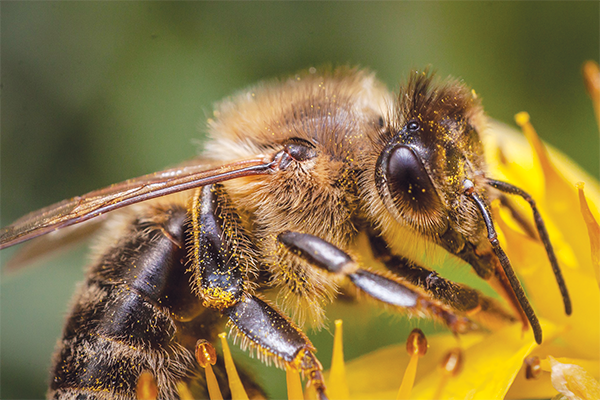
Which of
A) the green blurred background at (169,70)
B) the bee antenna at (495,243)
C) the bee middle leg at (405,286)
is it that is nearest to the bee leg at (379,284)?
the bee middle leg at (405,286)

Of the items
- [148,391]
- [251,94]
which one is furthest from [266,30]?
[148,391]

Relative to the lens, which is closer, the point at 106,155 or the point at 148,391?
the point at 148,391

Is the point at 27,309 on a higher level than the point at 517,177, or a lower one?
lower

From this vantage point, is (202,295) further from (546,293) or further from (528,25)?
(528,25)

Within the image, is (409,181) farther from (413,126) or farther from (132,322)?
(132,322)

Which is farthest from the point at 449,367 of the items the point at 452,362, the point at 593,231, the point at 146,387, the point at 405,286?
the point at 146,387

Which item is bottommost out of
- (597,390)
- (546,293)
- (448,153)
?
(597,390)
